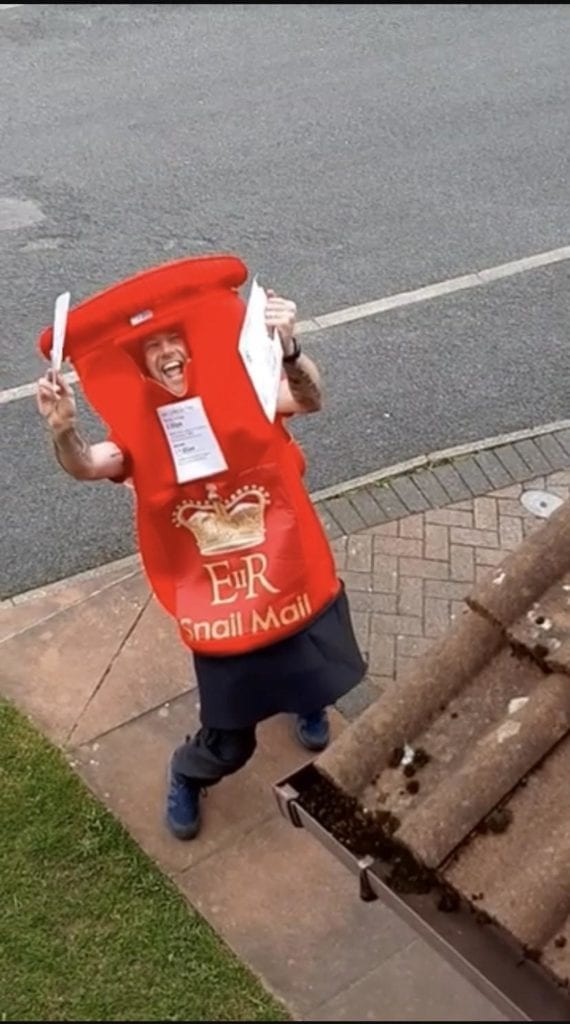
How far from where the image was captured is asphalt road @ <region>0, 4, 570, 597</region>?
667 centimetres

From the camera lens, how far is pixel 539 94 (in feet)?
33.4

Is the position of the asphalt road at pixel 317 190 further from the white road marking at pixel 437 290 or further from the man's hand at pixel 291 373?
→ the man's hand at pixel 291 373

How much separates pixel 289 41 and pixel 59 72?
1.94 m

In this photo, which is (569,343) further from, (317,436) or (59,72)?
(59,72)

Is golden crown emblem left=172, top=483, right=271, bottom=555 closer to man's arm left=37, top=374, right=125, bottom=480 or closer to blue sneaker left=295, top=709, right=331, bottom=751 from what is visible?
man's arm left=37, top=374, right=125, bottom=480

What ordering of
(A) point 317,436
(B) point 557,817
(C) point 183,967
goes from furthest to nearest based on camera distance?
(A) point 317,436 < (C) point 183,967 < (B) point 557,817

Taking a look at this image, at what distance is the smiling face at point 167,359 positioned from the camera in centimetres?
347

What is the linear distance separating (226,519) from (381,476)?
8.55 feet

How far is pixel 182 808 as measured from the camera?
Answer: 4.46 m

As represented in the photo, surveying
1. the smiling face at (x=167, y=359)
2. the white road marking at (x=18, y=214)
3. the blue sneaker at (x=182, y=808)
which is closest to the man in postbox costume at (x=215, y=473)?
the smiling face at (x=167, y=359)

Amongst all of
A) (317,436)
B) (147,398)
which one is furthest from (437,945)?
(317,436)

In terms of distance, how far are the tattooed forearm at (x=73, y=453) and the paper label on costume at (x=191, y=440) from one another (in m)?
0.25

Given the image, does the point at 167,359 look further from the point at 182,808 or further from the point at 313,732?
the point at 313,732

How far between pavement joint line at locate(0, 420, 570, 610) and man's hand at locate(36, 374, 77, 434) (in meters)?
2.11
